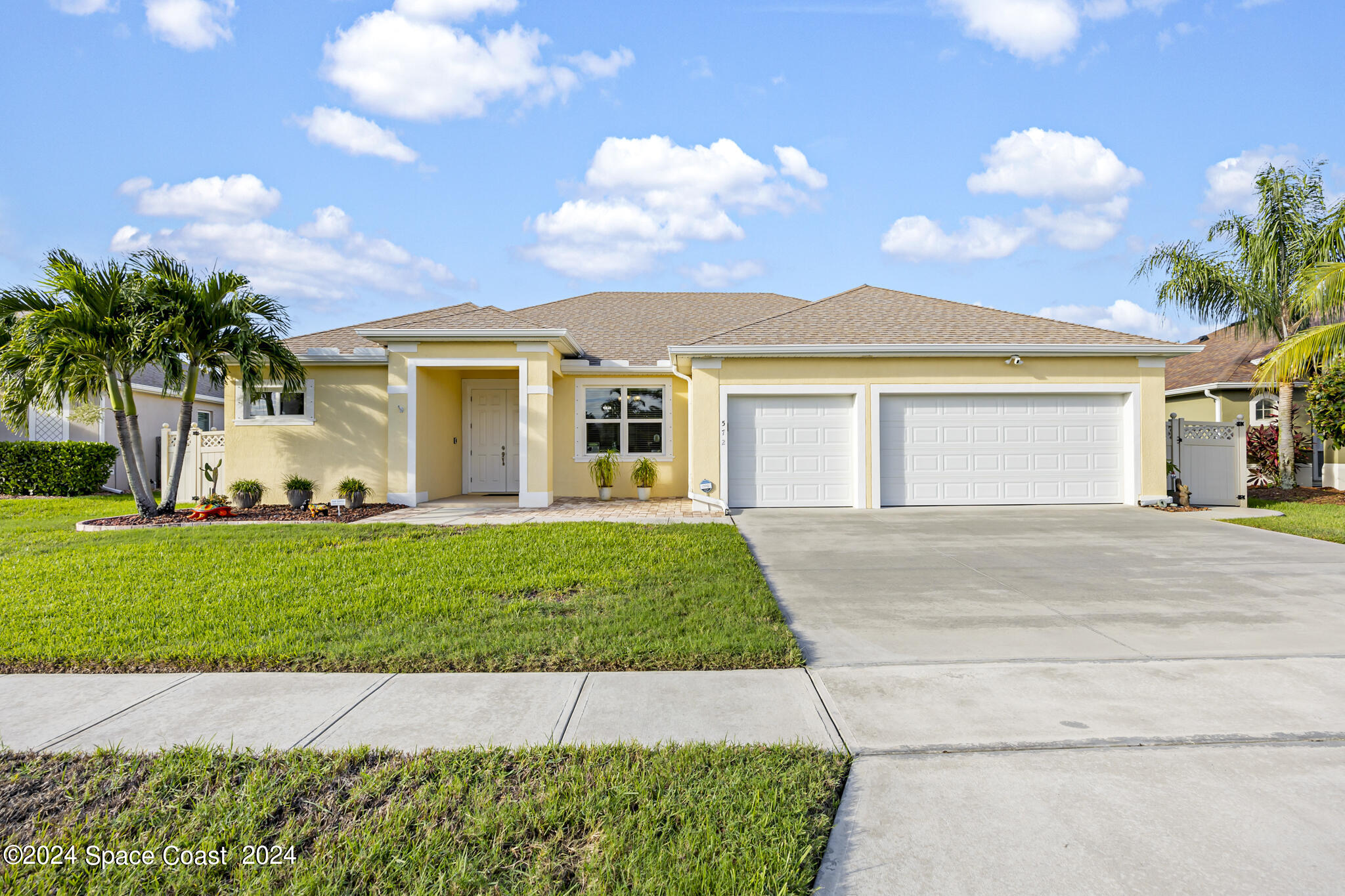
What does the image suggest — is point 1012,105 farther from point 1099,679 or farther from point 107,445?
point 107,445

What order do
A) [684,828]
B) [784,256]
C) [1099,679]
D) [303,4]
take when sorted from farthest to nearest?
[784,256], [303,4], [1099,679], [684,828]

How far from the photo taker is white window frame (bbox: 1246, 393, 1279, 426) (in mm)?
18047

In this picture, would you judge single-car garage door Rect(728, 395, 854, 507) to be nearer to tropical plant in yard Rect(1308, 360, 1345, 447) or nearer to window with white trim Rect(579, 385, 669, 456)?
window with white trim Rect(579, 385, 669, 456)

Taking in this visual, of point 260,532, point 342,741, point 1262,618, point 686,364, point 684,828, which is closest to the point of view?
point 684,828

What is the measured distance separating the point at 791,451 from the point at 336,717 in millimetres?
10244

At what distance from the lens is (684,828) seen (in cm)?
245

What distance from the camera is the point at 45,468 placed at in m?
16.2

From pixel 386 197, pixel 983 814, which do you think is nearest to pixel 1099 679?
pixel 983 814

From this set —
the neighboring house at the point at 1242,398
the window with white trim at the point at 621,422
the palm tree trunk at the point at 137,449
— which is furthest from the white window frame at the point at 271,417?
the neighboring house at the point at 1242,398

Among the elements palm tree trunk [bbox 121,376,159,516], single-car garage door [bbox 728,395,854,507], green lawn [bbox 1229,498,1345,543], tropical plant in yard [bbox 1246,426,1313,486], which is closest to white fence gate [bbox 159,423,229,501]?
palm tree trunk [bbox 121,376,159,516]

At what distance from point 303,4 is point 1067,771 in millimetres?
11706

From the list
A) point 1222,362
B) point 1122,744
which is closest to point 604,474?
point 1122,744

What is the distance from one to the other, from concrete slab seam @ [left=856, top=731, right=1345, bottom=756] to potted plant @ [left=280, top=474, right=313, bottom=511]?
12.7m

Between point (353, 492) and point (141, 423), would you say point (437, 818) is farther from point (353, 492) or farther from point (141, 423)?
point (141, 423)
